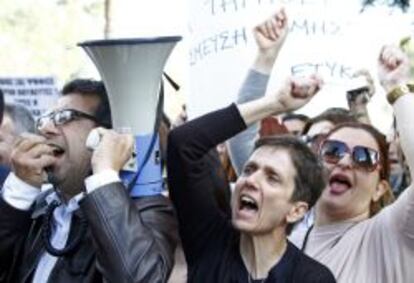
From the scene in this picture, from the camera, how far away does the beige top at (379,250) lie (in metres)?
3.57

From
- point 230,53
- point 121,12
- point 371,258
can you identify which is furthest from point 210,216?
point 121,12

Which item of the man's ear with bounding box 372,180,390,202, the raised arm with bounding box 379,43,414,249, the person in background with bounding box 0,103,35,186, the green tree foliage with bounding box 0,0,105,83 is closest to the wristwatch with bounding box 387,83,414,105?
the raised arm with bounding box 379,43,414,249

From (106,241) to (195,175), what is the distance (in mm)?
337

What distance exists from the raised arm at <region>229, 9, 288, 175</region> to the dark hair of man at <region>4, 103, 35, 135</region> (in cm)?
184

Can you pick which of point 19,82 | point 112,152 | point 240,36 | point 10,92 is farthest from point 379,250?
point 10,92

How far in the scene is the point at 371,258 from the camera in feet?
12.0

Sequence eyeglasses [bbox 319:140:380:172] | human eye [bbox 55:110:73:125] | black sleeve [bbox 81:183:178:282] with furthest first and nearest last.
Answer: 1. eyeglasses [bbox 319:140:380:172]
2. human eye [bbox 55:110:73:125]
3. black sleeve [bbox 81:183:178:282]

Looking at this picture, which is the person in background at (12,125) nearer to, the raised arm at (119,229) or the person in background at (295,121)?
the person in background at (295,121)

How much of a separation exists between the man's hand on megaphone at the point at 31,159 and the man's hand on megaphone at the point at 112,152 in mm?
301

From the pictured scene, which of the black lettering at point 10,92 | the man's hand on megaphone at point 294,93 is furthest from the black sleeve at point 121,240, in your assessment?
the black lettering at point 10,92

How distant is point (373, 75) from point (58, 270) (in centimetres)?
252

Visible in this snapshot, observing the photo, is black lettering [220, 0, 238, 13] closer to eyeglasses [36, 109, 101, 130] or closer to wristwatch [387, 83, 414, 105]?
eyeglasses [36, 109, 101, 130]

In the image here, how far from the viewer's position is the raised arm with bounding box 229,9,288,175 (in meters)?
3.83

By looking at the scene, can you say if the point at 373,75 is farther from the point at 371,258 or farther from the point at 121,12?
the point at 121,12
